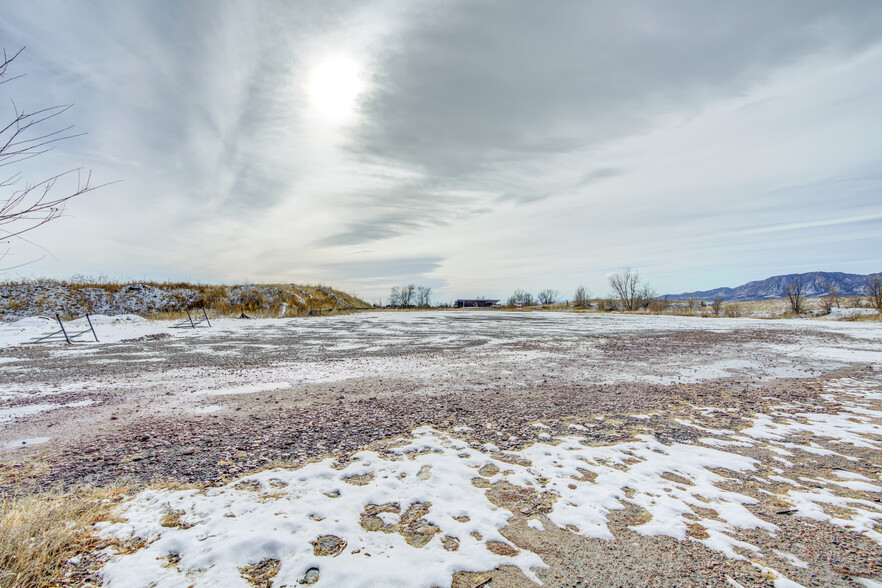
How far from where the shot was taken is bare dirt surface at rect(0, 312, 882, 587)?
2.56 meters

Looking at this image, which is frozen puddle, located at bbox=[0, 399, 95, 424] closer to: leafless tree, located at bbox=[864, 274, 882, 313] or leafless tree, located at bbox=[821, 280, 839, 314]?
leafless tree, located at bbox=[864, 274, 882, 313]

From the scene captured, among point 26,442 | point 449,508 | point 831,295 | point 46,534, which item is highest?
point 831,295

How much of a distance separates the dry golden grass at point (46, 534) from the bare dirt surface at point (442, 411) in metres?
0.61

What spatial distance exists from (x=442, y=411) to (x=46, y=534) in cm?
442

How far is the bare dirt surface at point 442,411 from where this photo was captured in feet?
8.39

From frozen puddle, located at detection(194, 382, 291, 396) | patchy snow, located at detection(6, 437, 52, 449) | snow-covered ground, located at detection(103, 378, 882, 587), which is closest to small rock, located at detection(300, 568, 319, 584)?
snow-covered ground, located at detection(103, 378, 882, 587)

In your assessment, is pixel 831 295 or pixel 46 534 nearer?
pixel 46 534

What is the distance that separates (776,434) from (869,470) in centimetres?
108

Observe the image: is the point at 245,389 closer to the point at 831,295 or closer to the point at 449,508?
the point at 449,508

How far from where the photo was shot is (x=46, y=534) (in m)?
2.29

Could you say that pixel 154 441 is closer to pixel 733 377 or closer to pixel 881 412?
pixel 881 412

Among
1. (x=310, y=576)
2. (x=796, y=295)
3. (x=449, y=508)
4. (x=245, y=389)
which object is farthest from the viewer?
(x=796, y=295)

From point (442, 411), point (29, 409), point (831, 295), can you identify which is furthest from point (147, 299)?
point (831, 295)

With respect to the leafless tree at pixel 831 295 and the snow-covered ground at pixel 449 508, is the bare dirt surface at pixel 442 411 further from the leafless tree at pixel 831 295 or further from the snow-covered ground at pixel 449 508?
the leafless tree at pixel 831 295
